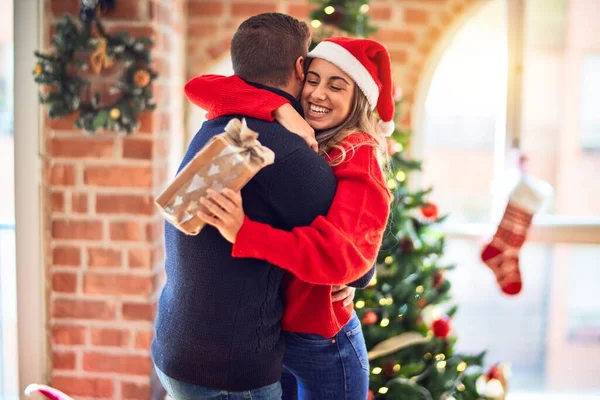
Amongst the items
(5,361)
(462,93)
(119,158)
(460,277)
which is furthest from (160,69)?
(460,277)

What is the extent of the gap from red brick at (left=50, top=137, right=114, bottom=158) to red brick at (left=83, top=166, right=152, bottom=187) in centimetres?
5

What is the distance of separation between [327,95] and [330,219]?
35 cm

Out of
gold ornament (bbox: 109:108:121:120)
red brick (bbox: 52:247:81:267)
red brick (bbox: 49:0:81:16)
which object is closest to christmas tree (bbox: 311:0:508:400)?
gold ornament (bbox: 109:108:121:120)

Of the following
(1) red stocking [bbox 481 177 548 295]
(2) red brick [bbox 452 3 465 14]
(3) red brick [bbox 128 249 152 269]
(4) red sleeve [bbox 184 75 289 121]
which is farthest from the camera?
(2) red brick [bbox 452 3 465 14]

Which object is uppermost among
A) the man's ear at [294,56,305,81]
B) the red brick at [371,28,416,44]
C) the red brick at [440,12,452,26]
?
the red brick at [440,12,452,26]

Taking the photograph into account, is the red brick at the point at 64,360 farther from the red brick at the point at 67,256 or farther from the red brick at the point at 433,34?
the red brick at the point at 433,34

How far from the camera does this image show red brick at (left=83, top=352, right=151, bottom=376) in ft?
7.91

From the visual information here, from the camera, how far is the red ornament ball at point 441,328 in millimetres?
2395

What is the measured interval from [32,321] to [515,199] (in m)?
2.03

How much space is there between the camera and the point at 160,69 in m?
2.36

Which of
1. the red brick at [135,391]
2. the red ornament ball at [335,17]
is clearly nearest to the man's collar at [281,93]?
the red ornament ball at [335,17]

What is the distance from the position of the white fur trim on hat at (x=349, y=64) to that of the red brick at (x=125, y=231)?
1.20 metres

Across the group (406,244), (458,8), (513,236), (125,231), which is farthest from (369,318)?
(458,8)

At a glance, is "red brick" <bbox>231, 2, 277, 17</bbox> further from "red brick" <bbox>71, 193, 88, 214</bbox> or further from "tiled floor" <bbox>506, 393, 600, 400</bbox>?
"tiled floor" <bbox>506, 393, 600, 400</bbox>
